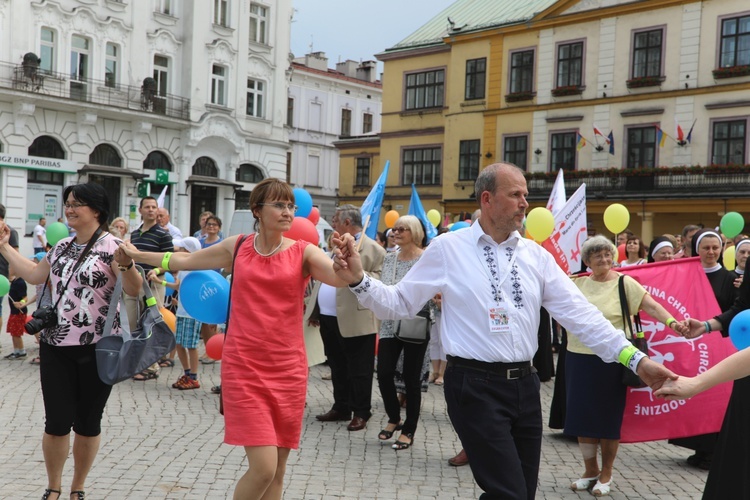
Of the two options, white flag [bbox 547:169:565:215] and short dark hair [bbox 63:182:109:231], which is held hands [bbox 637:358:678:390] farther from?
white flag [bbox 547:169:565:215]

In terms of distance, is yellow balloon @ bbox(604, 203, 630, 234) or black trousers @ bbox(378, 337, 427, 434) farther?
yellow balloon @ bbox(604, 203, 630, 234)

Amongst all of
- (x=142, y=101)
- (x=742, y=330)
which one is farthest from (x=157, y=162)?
(x=742, y=330)

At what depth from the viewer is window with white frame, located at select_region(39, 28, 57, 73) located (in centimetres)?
3003

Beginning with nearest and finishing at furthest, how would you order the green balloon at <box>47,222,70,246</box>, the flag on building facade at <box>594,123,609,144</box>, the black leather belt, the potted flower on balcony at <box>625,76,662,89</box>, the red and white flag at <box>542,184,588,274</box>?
the black leather belt
the green balloon at <box>47,222,70,246</box>
the red and white flag at <box>542,184,588,274</box>
the potted flower on balcony at <box>625,76,662,89</box>
the flag on building facade at <box>594,123,609,144</box>

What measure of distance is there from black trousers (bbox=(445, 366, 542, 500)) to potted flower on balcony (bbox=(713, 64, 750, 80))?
1155 inches

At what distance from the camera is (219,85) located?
36281 mm

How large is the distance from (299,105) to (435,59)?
15142 millimetres

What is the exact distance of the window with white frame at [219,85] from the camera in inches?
1416

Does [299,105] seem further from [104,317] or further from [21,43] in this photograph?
[104,317]

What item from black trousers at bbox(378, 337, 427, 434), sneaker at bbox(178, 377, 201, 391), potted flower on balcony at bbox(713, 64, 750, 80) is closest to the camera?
black trousers at bbox(378, 337, 427, 434)

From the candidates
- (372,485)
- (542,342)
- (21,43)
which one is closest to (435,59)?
(21,43)

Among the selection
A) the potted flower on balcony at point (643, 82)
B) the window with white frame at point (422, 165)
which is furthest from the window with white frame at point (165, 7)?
the potted flower on balcony at point (643, 82)

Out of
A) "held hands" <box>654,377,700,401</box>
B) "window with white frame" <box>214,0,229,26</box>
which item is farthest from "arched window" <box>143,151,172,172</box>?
"held hands" <box>654,377,700,401</box>

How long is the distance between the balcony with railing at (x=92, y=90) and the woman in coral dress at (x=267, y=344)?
27.4 metres
